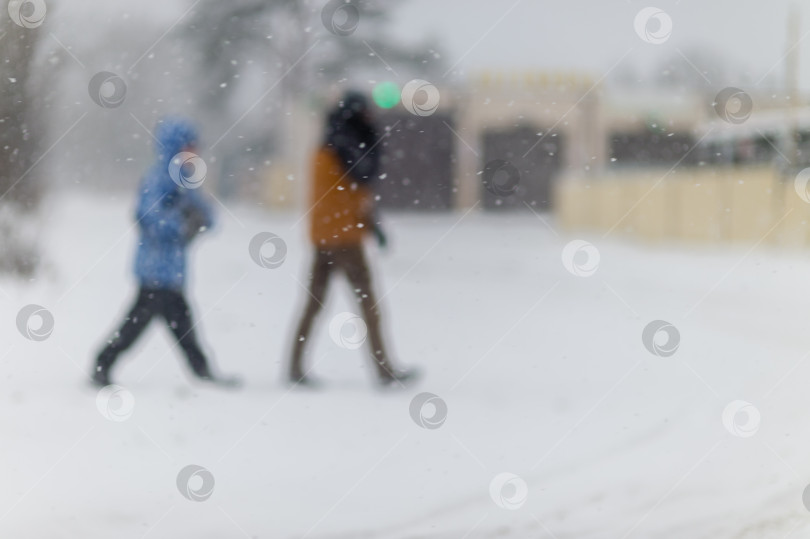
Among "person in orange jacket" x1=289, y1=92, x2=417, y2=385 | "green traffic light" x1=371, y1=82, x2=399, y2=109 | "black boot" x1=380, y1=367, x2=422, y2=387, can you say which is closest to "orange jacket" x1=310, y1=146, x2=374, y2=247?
"person in orange jacket" x1=289, y1=92, x2=417, y2=385

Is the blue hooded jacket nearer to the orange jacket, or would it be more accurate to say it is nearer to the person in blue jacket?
the person in blue jacket

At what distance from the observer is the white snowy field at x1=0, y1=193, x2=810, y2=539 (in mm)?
1538

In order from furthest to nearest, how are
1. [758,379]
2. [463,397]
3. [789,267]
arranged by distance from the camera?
[789,267], [758,379], [463,397]

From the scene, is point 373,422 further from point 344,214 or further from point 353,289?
point 344,214

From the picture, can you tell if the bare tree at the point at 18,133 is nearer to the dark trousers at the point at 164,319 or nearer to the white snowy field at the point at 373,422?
the white snowy field at the point at 373,422

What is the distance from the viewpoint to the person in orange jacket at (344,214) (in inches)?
64.0

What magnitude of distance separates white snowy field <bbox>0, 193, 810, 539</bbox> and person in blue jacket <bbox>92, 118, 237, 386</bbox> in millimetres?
37

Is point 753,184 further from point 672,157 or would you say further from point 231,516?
point 231,516

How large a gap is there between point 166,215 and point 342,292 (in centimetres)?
46

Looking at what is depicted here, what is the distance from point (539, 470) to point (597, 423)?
24 cm

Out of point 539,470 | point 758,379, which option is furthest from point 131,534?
point 758,379

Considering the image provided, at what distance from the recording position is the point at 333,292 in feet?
5.56


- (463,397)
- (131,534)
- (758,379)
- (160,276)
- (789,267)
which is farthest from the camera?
(789,267)

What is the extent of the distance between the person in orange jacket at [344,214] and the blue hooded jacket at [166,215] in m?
0.27
